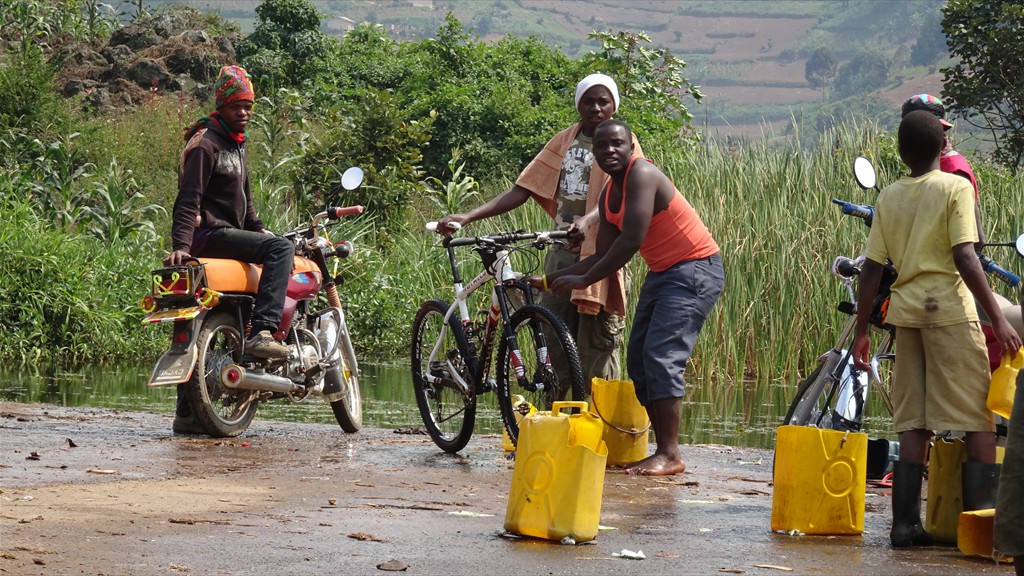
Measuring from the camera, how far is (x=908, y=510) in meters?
5.88

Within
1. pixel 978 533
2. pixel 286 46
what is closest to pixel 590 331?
pixel 978 533

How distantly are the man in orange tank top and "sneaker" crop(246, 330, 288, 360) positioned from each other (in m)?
1.77

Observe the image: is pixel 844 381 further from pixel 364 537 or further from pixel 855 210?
pixel 364 537

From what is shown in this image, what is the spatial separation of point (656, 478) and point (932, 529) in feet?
6.26

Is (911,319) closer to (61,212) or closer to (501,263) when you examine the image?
(501,263)

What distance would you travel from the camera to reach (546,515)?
5.70 m

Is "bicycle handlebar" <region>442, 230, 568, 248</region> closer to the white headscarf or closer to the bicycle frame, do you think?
the bicycle frame

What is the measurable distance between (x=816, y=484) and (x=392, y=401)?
20.5ft

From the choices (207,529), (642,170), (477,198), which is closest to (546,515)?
(207,529)

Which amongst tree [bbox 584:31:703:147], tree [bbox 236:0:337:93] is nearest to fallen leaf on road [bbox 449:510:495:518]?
tree [bbox 584:31:703:147]

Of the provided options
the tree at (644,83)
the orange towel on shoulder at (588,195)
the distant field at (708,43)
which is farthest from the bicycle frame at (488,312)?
the distant field at (708,43)

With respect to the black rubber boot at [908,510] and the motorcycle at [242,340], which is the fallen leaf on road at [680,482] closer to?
the black rubber boot at [908,510]

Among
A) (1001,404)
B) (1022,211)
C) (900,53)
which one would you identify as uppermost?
(900,53)

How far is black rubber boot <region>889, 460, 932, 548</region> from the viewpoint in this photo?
5.85m
